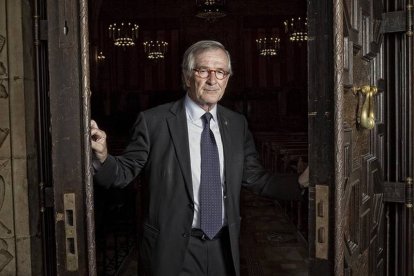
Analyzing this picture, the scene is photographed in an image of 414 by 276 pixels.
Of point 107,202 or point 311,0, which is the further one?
point 107,202

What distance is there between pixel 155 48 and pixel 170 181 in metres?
11.9

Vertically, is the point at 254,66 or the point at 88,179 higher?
the point at 254,66

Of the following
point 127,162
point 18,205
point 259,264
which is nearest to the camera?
point 127,162

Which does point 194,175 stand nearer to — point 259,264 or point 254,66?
point 259,264

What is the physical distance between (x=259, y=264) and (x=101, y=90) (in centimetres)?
1073

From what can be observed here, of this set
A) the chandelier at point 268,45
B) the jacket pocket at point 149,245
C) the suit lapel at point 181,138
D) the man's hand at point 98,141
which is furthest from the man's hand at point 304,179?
the chandelier at point 268,45

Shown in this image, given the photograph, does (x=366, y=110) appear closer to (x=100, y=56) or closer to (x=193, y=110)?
(x=193, y=110)

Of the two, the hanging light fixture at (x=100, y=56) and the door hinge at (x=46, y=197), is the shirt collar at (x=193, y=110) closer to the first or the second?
the door hinge at (x=46, y=197)

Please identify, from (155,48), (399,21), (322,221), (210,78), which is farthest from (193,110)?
(155,48)

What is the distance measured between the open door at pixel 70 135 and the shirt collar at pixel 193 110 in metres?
0.79

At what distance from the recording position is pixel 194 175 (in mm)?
2521

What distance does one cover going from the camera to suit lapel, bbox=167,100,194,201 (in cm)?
245

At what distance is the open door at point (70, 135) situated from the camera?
1898 mm

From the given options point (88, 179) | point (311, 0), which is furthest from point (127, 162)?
point (311, 0)
